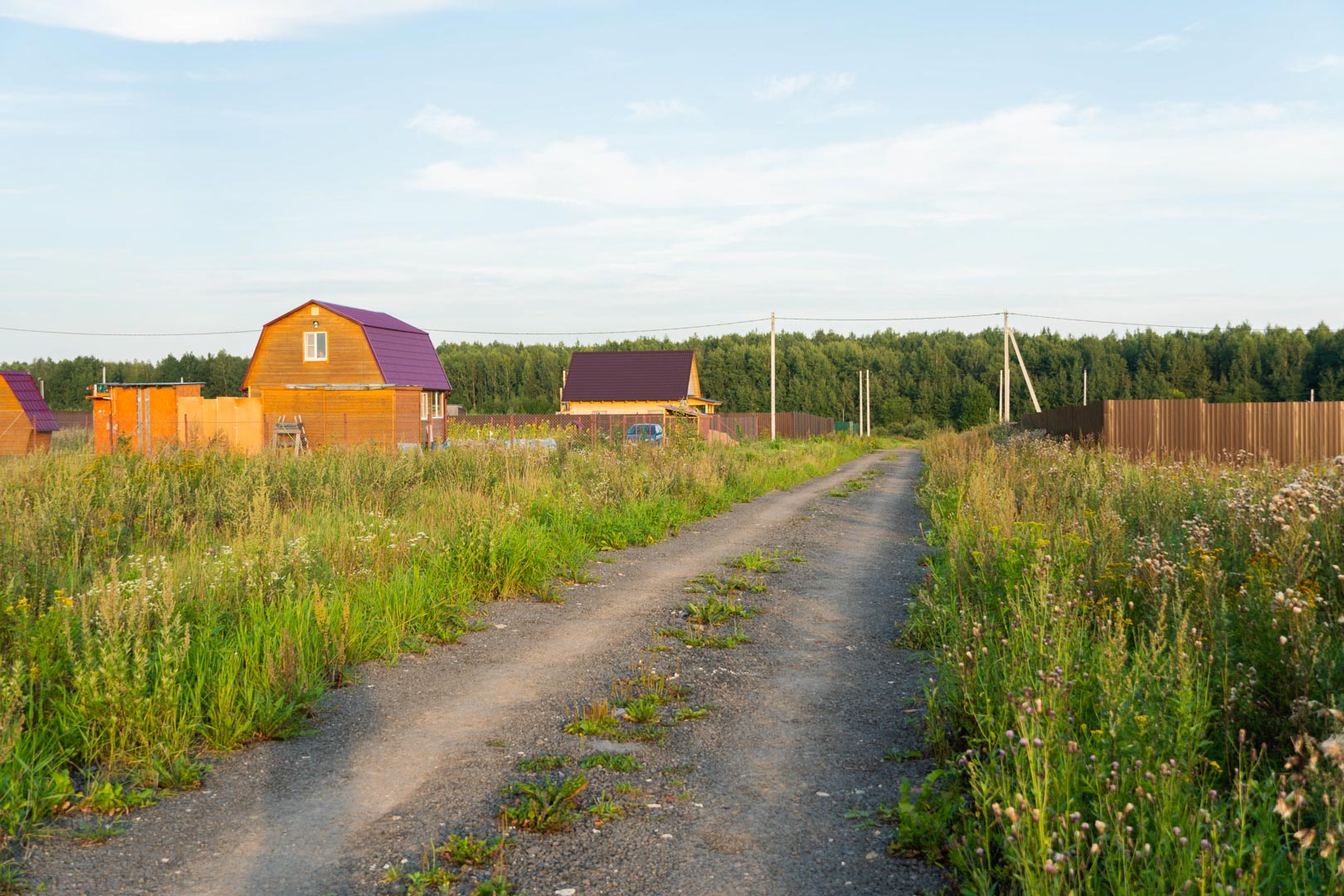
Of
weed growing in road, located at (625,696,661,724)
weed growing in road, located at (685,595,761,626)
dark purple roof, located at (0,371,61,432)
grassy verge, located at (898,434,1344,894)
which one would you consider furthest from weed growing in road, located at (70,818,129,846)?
dark purple roof, located at (0,371,61,432)

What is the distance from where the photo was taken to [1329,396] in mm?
67375

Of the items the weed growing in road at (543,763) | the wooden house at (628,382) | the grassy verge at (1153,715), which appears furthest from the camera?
the wooden house at (628,382)

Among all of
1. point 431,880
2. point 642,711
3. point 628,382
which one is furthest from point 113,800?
point 628,382

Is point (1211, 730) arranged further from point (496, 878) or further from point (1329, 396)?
point (1329, 396)

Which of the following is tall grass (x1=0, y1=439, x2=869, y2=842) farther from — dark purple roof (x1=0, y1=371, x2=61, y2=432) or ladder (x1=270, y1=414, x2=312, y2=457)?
dark purple roof (x1=0, y1=371, x2=61, y2=432)

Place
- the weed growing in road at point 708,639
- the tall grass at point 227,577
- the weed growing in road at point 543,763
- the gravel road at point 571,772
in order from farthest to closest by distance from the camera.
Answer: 1. the weed growing in road at point 708,639
2. the tall grass at point 227,577
3. the weed growing in road at point 543,763
4. the gravel road at point 571,772

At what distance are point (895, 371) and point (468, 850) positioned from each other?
10329 centimetres

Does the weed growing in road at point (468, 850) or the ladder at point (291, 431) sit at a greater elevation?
the ladder at point (291, 431)

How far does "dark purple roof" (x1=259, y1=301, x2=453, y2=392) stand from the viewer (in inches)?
1261

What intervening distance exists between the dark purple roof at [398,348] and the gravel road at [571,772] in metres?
26.5

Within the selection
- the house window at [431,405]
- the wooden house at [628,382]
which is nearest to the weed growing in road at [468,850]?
the house window at [431,405]

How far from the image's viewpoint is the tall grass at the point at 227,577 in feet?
14.0

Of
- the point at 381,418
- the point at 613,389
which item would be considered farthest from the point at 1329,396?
the point at 381,418

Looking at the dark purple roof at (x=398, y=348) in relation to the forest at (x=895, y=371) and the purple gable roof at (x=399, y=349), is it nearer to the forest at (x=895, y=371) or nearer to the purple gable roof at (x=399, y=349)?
the purple gable roof at (x=399, y=349)
